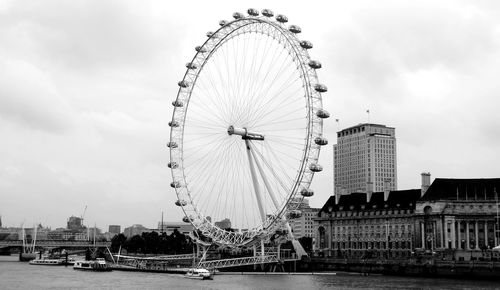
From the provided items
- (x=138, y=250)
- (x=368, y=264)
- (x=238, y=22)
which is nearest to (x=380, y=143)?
(x=138, y=250)

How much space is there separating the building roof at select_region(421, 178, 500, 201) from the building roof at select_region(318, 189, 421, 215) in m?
4.87

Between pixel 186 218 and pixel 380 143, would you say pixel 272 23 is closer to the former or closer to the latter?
pixel 186 218

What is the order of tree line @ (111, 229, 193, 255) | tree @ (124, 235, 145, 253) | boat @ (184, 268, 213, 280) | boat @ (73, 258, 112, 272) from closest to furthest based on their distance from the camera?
boat @ (184, 268, 213, 280) → boat @ (73, 258, 112, 272) → tree line @ (111, 229, 193, 255) → tree @ (124, 235, 145, 253)

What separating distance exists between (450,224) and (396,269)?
19914mm

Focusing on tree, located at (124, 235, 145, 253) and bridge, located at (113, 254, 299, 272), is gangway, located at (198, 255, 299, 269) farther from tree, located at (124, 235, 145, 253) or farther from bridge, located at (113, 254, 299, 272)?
tree, located at (124, 235, 145, 253)

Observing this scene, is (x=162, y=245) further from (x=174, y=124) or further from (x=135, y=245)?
(x=174, y=124)

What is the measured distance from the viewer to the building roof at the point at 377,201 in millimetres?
108606

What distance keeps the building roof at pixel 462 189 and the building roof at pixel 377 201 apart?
4.87 m

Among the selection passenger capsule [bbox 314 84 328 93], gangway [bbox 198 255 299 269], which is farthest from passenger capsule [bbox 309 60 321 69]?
gangway [bbox 198 255 299 269]

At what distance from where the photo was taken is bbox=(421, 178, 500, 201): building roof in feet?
329

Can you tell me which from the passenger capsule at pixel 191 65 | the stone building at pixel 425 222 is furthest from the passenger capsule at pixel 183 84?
the stone building at pixel 425 222

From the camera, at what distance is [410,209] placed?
10681 centimetres

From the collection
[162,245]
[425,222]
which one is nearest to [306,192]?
[425,222]

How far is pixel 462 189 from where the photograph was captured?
335ft
